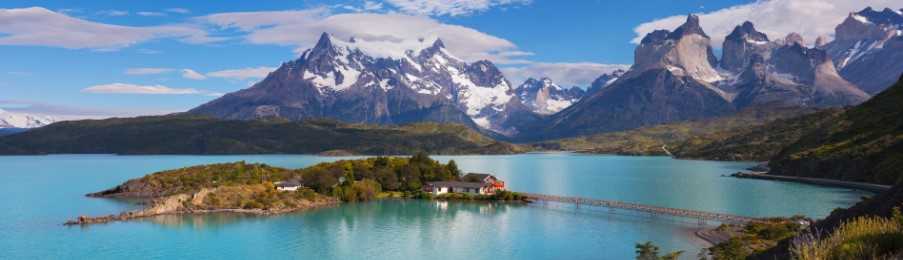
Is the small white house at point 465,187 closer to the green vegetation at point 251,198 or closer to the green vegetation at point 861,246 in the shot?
the green vegetation at point 251,198

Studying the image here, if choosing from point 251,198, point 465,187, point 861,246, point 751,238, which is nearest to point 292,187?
point 251,198

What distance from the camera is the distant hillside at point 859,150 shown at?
5374 inches

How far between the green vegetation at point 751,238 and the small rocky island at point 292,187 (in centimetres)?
4735

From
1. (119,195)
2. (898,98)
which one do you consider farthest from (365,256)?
(898,98)

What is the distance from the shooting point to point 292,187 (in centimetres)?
11956

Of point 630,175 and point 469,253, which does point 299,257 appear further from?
point 630,175

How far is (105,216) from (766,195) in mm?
A: 112934

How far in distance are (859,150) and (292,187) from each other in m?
126

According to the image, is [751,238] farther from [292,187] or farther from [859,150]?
[859,150]

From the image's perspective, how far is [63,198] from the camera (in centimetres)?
12812

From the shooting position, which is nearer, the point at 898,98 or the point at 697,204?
the point at 697,204

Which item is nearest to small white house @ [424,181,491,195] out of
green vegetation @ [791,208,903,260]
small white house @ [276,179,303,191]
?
small white house @ [276,179,303,191]

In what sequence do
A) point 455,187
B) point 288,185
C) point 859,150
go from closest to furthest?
1. point 288,185
2. point 455,187
3. point 859,150

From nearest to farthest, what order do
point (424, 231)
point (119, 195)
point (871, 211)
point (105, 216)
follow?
point (871, 211), point (424, 231), point (105, 216), point (119, 195)
